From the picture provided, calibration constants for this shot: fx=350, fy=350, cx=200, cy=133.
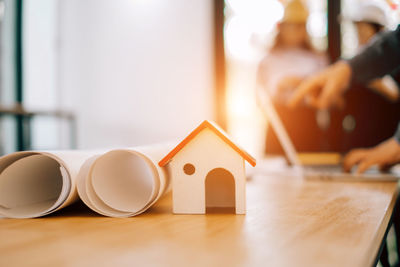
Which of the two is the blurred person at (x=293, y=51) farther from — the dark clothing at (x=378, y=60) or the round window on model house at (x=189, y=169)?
the round window on model house at (x=189, y=169)

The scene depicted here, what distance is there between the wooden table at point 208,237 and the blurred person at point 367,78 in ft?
1.66

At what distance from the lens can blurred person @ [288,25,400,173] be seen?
1.15 m

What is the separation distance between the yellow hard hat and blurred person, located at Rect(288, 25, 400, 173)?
1.99m

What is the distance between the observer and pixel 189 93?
3412mm

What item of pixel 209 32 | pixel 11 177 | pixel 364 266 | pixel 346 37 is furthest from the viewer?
pixel 209 32

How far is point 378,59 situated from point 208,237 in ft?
3.51

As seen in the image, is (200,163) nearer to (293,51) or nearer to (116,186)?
(116,186)

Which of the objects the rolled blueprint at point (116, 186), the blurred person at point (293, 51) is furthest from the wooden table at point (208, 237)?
the blurred person at point (293, 51)

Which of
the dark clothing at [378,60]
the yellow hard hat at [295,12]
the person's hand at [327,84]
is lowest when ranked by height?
the person's hand at [327,84]

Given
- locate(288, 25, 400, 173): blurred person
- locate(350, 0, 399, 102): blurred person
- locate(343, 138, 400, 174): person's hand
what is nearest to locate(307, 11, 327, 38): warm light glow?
locate(350, 0, 399, 102): blurred person

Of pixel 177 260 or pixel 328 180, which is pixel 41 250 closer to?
pixel 177 260

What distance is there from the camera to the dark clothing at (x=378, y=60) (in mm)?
1182

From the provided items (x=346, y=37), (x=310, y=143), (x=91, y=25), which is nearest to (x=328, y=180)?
(x=310, y=143)

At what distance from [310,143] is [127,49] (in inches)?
78.5
